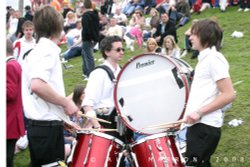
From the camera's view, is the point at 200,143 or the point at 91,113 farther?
the point at 91,113

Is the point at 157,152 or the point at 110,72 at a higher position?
the point at 110,72

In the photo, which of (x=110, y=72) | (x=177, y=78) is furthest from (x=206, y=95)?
(x=110, y=72)

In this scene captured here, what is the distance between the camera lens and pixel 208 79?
4.10 meters

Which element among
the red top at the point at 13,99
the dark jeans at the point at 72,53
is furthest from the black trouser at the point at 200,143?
the dark jeans at the point at 72,53

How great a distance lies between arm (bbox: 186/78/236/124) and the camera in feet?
13.1

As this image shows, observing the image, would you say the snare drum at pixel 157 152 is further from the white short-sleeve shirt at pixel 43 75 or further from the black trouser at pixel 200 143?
the white short-sleeve shirt at pixel 43 75

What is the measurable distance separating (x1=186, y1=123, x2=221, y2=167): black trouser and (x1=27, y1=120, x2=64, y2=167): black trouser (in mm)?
1103

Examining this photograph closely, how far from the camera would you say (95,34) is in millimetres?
10547

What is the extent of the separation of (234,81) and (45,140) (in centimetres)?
559

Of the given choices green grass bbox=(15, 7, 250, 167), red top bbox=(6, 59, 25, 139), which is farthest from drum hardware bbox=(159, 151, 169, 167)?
green grass bbox=(15, 7, 250, 167)

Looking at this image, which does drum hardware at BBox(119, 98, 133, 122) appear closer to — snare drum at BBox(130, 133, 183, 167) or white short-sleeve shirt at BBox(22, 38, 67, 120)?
snare drum at BBox(130, 133, 183, 167)

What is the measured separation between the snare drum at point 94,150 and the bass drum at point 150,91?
1.74ft

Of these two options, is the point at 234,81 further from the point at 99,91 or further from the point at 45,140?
the point at 45,140

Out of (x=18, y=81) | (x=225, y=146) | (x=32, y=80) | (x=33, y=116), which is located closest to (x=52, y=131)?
(x=33, y=116)
